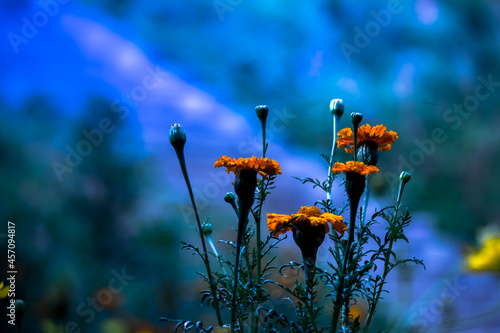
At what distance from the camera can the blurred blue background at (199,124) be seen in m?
1.39

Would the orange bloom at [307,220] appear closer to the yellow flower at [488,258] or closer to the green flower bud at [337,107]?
the green flower bud at [337,107]

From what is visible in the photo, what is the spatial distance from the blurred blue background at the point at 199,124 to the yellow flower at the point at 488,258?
0.58m

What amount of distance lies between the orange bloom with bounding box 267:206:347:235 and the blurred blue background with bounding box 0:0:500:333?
2.54ft

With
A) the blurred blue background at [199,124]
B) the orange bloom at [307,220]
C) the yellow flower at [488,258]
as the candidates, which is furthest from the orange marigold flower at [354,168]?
the blurred blue background at [199,124]

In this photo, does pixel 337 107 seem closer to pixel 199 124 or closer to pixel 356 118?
pixel 356 118

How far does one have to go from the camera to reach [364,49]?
188 cm

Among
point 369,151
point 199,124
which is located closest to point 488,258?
point 369,151

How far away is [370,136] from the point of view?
1.31 feet

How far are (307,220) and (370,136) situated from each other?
9 cm

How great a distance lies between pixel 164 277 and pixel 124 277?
0.11 m

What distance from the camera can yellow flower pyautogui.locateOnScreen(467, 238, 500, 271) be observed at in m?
0.51

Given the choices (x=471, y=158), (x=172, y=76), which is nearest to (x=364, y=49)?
(x=471, y=158)

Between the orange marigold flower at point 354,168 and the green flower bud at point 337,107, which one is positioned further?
the green flower bud at point 337,107

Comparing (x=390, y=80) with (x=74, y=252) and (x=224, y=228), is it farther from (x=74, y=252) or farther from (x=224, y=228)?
(x=74, y=252)
